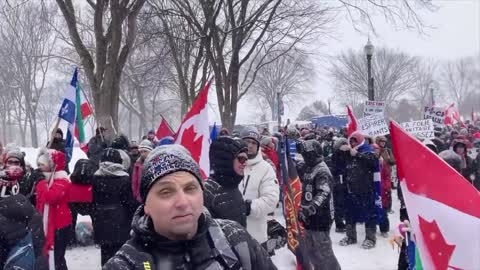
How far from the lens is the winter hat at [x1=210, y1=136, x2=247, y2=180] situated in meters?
4.24

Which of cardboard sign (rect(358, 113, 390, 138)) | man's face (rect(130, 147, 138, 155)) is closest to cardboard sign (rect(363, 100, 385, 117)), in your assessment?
cardboard sign (rect(358, 113, 390, 138))

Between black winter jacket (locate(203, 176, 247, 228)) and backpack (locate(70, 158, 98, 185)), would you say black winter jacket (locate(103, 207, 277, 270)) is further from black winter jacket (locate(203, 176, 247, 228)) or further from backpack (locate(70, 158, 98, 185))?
backpack (locate(70, 158, 98, 185))

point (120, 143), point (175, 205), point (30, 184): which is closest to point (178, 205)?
point (175, 205)

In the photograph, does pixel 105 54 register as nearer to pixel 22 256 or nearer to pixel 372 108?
pixel 372 108

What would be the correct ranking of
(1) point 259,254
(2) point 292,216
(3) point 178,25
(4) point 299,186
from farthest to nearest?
(3) point 178,25
(4) point 299,186
(2) point 292,216
(1) point 259,254

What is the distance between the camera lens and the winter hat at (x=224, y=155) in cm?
424

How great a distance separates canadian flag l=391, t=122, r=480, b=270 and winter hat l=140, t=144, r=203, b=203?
4.70 ft

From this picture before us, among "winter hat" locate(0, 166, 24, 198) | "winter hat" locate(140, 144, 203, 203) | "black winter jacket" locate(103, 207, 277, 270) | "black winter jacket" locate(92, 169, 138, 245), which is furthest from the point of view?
"black winter jacket" locate(92, 169, 138, 245)

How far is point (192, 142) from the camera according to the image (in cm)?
569

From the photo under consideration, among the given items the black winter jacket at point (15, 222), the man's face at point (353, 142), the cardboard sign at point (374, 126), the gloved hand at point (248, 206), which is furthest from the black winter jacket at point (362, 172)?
the black winter jacket at point (15, 222)

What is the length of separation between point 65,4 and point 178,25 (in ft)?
24.1

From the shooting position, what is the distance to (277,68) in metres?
52.3

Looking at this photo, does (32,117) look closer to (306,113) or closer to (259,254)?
(306,113)

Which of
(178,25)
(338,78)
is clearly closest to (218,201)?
(178,25)
